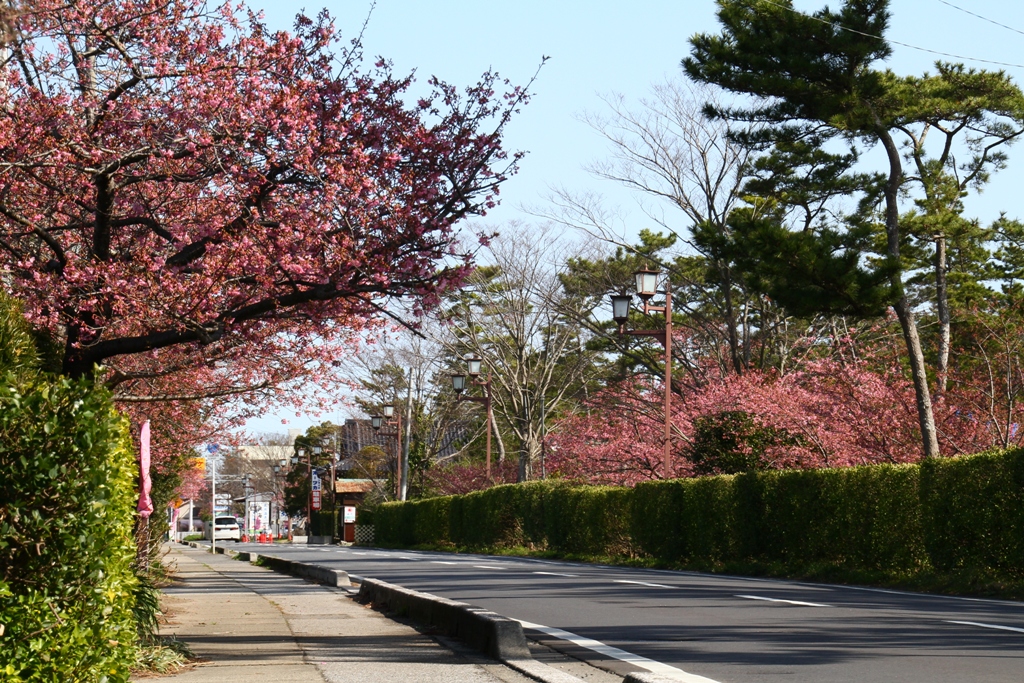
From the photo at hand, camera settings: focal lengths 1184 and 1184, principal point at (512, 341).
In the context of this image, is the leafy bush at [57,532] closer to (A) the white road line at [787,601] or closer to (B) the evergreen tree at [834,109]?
(A) the white road line at [787,601]

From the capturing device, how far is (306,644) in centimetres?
1020

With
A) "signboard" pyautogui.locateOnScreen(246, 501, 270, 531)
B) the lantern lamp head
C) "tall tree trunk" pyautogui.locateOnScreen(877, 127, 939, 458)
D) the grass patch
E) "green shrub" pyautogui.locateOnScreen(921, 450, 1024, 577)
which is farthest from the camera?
"signboard" pyautogui.locateOnScreen(246, 501, 270, 531)

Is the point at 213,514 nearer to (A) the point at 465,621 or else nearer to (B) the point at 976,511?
(B) the point at 976,511

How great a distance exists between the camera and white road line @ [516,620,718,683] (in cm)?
702

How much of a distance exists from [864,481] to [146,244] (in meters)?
13.0

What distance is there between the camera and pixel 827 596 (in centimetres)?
1464

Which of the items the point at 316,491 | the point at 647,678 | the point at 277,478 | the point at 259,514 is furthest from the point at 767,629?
the point at 259,514

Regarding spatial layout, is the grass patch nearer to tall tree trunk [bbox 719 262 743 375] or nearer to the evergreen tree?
the evergreen tree

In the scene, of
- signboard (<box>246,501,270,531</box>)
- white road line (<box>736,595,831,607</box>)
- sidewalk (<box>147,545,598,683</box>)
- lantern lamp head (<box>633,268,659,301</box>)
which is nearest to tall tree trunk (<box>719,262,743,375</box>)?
lantern lamp head (<box>633,268,659,301</box>)

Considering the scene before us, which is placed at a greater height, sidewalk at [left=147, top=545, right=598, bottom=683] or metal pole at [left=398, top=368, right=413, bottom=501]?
metal pole at [left=398, top=368, right=413, bottom=501]

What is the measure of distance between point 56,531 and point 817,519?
680 inches

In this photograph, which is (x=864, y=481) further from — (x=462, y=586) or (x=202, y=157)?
(x=202, y=157)

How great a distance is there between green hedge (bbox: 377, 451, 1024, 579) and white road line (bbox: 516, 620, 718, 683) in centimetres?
785

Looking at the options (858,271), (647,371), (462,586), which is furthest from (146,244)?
(647,371)
